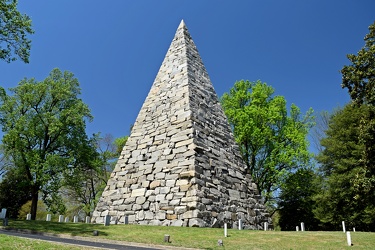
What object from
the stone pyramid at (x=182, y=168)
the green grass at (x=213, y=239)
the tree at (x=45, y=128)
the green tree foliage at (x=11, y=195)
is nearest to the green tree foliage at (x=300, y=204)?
the stone pyramid at (x=182, y=168)

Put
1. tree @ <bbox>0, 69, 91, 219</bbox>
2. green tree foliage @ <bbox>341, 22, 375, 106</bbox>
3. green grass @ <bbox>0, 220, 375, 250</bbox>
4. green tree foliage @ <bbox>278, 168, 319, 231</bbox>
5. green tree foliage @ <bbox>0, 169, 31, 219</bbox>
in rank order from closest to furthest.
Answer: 1. green grass @ <bbox>0, 220, 375, 250</bbox>
2. green tree foliage @ <bbox>341, 22, 375, 106</bbox>
3. tree @ <bbox>0, 69, 91, 219</bbox>
4. green tree foliage @ <bbox>278, 168, 319, 231</bbox>
5. green tree foliage @ <bbox>0, 169, 31, 219</bbox>

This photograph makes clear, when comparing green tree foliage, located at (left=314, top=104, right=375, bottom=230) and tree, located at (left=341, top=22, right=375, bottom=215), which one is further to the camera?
→ green tree foliage, located at (left=314, top=104, right=375, bottom=230)

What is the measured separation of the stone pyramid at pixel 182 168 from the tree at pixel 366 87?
591cm

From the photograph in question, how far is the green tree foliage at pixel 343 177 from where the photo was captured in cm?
2027

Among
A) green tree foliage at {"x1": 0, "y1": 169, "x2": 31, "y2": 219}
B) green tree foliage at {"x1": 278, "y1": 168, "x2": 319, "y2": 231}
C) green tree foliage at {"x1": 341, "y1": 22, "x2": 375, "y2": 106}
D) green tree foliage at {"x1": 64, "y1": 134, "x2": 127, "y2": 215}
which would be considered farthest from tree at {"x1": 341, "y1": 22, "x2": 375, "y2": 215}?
green tree foliage at {"x1": 0, "y1": 169, "x2": 31, "y2": 219}

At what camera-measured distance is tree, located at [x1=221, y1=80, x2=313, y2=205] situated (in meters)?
21.6

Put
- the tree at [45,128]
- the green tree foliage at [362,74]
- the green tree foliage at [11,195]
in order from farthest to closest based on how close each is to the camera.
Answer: the green tree foliage at [11,195] → the tree at [45,128] → the green tree foliage at [362,74]

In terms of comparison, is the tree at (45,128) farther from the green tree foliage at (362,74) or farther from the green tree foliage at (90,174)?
the green tree foliage at (362,74)

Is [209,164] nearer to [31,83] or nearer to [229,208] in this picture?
[229,208]

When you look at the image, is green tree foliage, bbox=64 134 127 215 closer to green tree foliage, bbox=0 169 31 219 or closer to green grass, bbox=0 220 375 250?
green tree foliage, bbox=0 169 31 219

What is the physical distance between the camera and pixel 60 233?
30.5 ft

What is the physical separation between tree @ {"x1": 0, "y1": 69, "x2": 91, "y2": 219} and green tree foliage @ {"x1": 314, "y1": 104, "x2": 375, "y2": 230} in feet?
65.5

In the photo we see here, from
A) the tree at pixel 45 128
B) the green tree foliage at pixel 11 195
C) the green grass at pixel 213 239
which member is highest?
the tree at pixel 45 128

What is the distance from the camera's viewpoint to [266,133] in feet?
72.0
